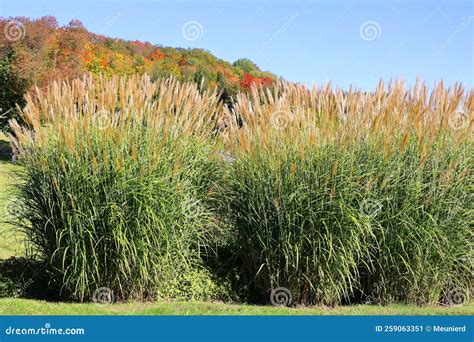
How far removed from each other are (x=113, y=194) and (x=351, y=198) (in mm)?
2357

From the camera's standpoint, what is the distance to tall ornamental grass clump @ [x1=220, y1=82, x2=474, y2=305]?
6.13 m

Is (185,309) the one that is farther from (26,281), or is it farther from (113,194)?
(26,281)

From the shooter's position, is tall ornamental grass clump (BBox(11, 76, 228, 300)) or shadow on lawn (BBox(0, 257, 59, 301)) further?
shadow on lawn (BBox(0, 257, 59, 301))

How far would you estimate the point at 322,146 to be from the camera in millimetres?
6262

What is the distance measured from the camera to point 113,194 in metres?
5.97

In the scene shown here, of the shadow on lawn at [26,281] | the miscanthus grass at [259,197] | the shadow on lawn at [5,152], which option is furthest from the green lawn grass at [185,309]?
the shadow on lawn at [5,152]

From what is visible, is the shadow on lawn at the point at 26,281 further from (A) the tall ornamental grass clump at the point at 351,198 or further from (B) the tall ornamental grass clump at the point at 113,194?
(A) the tall ornamental grass clump at the point at 351,198

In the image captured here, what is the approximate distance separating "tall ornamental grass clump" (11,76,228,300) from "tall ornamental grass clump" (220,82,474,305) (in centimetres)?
63

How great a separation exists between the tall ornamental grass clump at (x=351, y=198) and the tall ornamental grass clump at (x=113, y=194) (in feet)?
2.07

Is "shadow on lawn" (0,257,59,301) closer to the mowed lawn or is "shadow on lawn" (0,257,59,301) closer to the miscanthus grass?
the miscanthus grass

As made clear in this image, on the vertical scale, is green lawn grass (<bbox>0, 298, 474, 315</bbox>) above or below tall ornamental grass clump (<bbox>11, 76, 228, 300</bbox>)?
below

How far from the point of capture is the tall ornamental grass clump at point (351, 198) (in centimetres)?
613

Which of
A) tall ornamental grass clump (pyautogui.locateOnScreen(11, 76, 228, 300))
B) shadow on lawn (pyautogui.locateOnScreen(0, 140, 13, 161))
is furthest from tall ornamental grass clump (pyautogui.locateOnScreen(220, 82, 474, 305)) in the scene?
shadow on lawn (pyautogui.locateOnScreen(0, 140, 13, 161))

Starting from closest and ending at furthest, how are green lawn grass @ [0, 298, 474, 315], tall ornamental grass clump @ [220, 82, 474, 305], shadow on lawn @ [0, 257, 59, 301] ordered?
green lawn grass @ [0, 298, 474, 315] → tall ornamental grass clump @ [220, 82, 474, 305] → shadow on lawn @ [0, 257, 59, 301]
